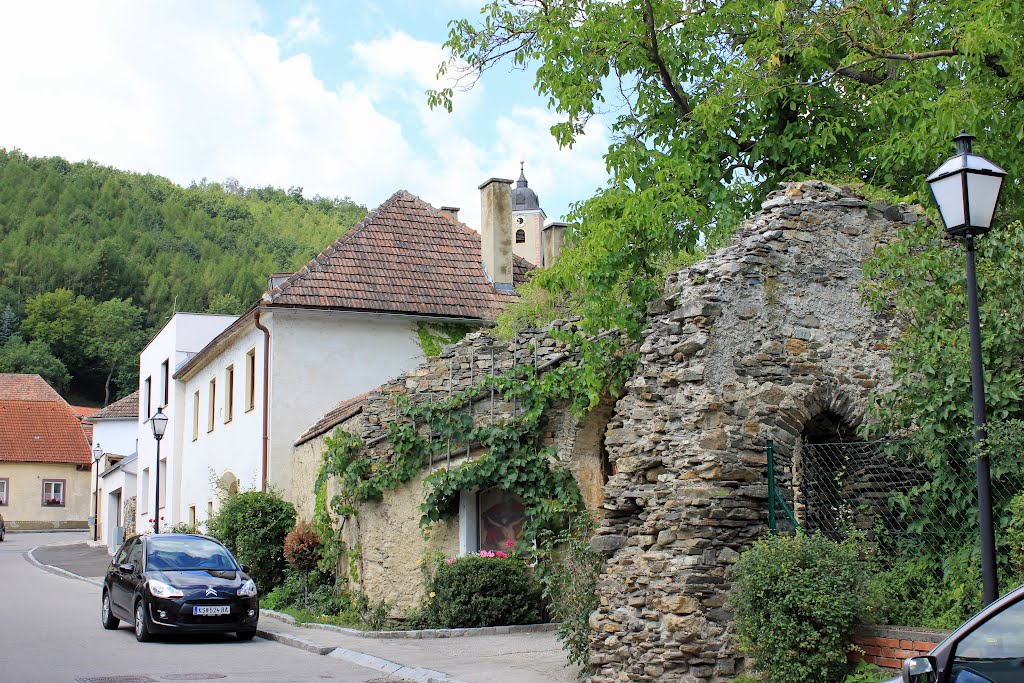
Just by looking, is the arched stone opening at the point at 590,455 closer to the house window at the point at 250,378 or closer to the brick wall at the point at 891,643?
the brick wall at the point at 891,643

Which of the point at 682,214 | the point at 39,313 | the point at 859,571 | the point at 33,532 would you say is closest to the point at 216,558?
the point at 682,214

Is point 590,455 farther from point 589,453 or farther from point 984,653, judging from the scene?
point 984,653

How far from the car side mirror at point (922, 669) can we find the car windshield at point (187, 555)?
42.8ft

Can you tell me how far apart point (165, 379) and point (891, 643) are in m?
31.9

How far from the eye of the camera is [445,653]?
1325cm

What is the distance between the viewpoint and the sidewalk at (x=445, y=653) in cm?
1139

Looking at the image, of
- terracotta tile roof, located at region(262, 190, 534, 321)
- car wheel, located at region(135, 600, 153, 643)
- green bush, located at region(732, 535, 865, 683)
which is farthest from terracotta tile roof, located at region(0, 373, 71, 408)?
green bush, located at region(732, 535, 865, 683)

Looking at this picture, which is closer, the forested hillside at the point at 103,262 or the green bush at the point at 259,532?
the green bush at the point at 259,532

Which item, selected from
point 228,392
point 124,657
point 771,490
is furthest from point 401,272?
point 771,490

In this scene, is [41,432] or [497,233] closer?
[497,233]

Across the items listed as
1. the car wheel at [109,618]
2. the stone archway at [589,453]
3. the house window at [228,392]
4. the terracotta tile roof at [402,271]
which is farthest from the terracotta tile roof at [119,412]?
the stone archway at [589,453]

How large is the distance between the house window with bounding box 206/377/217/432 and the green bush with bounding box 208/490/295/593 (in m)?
8.13

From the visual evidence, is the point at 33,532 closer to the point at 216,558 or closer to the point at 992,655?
the point at 216,558

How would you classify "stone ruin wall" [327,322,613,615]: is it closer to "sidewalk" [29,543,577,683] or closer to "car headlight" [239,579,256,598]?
"sidewalk" [29,543,577,683]
